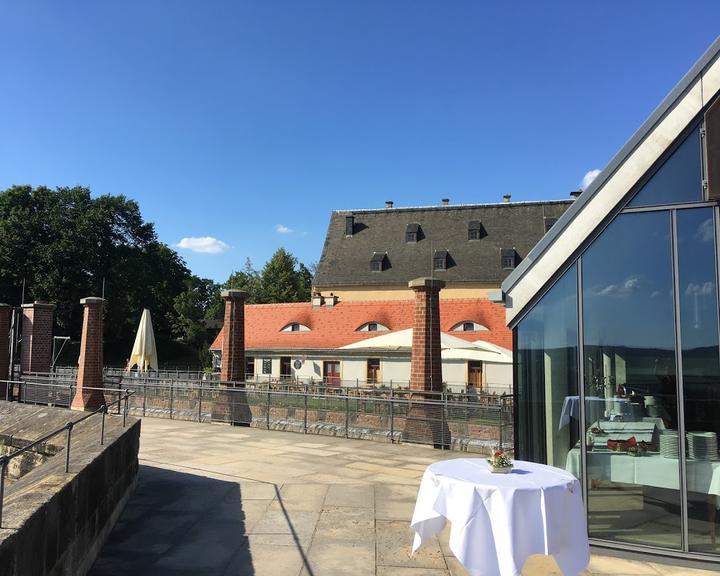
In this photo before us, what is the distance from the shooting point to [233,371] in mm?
15484

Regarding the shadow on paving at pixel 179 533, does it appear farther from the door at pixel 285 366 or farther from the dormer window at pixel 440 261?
the dormer window at pixel 440 261

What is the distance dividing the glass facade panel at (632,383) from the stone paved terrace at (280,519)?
1.59 ft

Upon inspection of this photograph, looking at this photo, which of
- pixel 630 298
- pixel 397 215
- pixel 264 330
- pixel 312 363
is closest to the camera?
pixel 630 298

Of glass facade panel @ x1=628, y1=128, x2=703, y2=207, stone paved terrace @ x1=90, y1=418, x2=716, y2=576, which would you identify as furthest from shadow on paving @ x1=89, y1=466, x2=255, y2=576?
glass facade panel @ x1=628, y1=128, x2=703, y2=207

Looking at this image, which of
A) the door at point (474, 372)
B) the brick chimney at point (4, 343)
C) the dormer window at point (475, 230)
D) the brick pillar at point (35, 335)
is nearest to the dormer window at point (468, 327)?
the door at point (474, 372)

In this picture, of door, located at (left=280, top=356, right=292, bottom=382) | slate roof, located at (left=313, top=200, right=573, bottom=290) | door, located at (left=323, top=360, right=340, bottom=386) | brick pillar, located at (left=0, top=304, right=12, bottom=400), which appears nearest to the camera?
brick pillar, located at (left=0, top=304, right=12, bottom=400)

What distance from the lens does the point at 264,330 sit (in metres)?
37.3

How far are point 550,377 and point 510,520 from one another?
2784mm

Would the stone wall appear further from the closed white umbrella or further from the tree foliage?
the tree foliage

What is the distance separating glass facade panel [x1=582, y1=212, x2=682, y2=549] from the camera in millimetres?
5562

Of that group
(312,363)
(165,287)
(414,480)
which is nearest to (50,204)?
(165,287)

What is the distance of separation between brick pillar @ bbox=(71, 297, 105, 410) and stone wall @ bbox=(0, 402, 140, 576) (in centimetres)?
751

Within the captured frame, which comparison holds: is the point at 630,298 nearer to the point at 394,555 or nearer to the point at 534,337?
the point at 534,337

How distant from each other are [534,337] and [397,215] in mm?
43308
